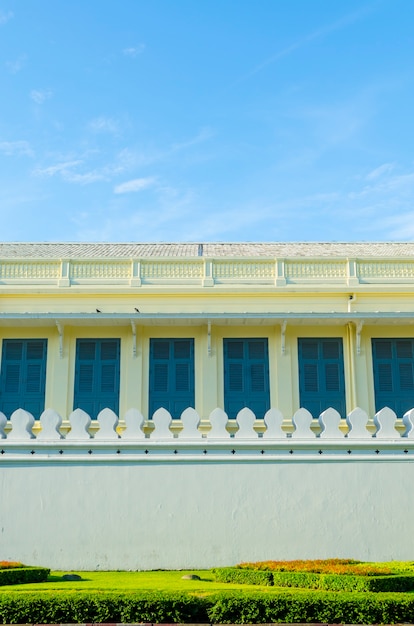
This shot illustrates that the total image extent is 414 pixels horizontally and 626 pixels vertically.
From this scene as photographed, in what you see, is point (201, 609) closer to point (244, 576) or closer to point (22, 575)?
point (244, 576)

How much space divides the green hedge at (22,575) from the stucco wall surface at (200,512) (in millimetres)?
1538

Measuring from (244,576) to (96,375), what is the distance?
10.9 m

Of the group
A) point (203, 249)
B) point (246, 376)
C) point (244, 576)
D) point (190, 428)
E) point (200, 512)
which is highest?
point (203, 249)

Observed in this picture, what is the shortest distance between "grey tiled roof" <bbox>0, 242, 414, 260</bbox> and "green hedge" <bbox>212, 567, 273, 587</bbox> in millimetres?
14795

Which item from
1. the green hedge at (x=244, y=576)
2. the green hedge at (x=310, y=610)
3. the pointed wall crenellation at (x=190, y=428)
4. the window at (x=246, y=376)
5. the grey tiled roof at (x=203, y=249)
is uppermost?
the grey tiled roof at (x=203, y=249)

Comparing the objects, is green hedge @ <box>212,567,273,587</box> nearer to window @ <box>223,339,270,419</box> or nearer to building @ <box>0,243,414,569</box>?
building @ <box>0,243,414,569</box>

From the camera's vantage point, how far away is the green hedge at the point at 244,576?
36.8ft

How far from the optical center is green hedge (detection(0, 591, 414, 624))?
360 inches

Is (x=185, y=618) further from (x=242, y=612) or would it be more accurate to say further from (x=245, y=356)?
(x=245, y=356)

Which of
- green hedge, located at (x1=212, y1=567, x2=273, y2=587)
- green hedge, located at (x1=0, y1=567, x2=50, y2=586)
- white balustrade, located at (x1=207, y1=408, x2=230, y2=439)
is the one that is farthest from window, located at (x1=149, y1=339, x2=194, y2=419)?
green hedge, located at (x1=0, y1=567, x2=50, y2=586)

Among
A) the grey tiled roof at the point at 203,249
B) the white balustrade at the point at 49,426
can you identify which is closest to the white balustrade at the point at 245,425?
the white balustrade at the point at 49,426

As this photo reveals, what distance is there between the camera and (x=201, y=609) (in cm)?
926

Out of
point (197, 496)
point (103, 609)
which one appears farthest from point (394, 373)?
point (103, 609)

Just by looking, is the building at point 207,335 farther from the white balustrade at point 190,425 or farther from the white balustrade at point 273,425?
the white balustrade at point 190,425
